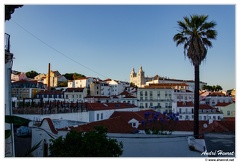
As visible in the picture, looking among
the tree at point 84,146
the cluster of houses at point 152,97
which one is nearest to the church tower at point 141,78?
the cluster of houses at point 152,97

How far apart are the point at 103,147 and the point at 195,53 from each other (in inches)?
261

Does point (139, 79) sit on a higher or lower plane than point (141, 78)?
lower

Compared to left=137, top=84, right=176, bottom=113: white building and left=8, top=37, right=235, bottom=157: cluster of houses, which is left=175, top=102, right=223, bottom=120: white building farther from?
left=137, top=84, right=176, bottom=113: white building

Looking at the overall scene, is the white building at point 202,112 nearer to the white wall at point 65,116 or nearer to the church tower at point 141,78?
the white wall at point 65,116

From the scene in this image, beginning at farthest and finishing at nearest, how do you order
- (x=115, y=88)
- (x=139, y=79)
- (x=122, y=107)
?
1. (x=139, y=79)
2. (x=115, y=88)
3. (x=122, y=107)

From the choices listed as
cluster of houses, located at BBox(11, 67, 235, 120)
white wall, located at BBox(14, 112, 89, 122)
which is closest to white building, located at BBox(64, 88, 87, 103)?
cluster of houses, located at BBox(11, 67, 235, 120)

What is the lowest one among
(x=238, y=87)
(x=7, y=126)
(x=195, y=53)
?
(x=7, y=126)

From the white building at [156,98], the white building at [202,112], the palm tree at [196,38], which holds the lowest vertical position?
the white building at [202,112]

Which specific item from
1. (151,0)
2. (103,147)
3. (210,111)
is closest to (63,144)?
(103,147)

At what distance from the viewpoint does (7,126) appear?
887 cm

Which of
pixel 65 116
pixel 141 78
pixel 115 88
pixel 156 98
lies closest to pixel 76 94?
pixel 115 88

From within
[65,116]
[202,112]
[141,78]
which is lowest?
[202,112]

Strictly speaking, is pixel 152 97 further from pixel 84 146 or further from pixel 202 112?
pixel 84 146

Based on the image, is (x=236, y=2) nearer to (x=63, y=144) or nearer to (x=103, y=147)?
(x=103, y=147)
